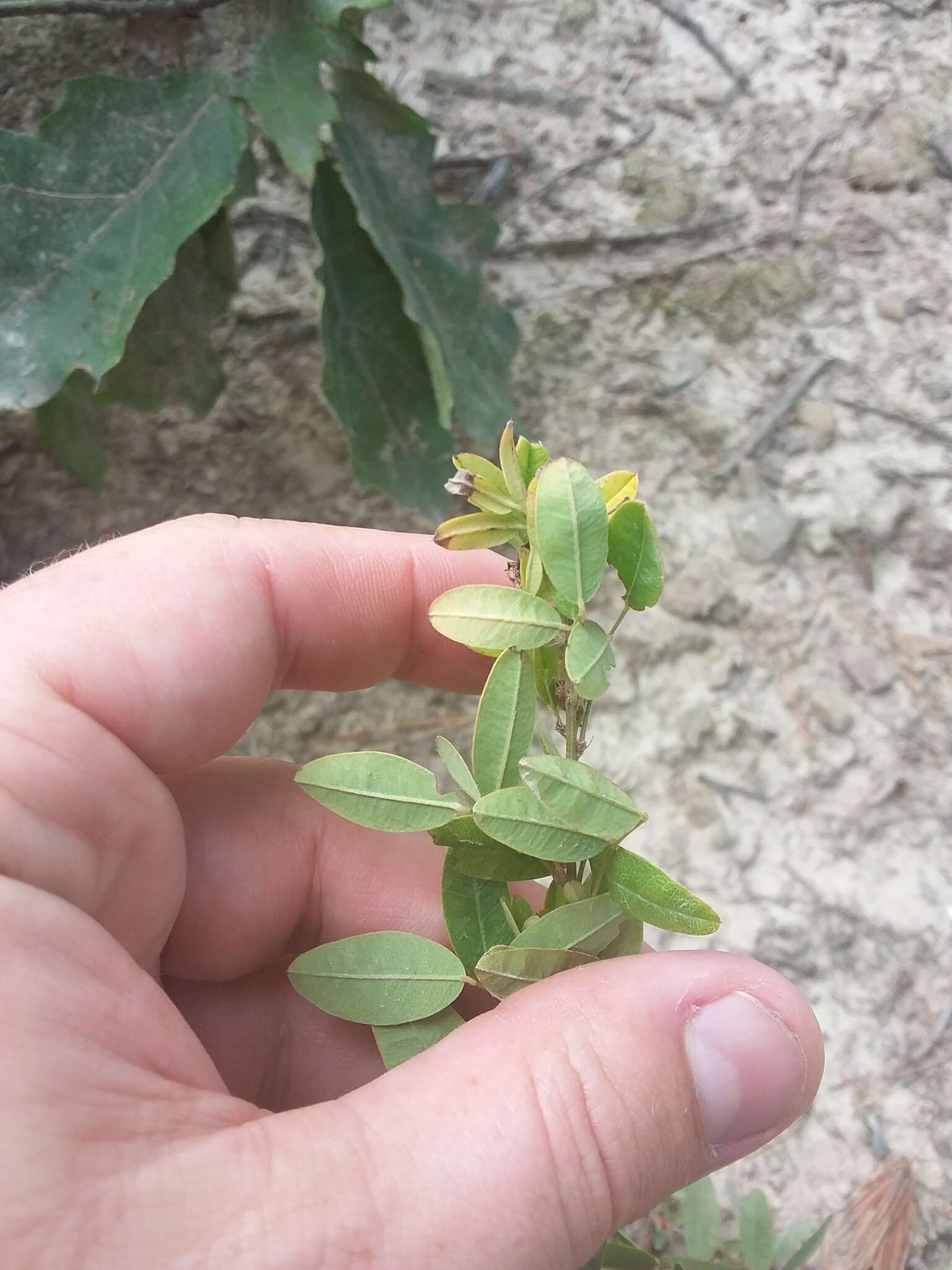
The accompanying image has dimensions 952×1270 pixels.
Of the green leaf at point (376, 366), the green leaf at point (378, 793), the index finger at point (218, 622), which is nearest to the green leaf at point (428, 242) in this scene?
the green leaf at point (376, 366)

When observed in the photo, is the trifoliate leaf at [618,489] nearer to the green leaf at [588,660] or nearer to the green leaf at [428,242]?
the green leaf at [588,660]

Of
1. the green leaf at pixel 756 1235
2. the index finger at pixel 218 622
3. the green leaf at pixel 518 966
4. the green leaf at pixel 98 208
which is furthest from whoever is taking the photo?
the green leaf at pixel 98 208

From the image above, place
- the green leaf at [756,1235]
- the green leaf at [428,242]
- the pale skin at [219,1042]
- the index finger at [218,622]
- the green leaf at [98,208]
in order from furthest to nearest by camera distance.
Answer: the green leaf at [428,242] → the green leaf at [98,208] → the green leaf at [756,1235] → the index finger at [218,622] → the pale skin at [219,1042]

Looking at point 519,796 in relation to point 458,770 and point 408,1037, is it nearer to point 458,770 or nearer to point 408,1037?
point 458,770

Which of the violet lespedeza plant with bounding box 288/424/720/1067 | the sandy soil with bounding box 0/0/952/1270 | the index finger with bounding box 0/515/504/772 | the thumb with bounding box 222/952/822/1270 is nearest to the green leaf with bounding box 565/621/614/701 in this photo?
the violet lespedeza plant with bounding box 288/424/720/1067

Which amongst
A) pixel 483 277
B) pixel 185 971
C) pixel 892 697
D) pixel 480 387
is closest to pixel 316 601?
pixel 185 971

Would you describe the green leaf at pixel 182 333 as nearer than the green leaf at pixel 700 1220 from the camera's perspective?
No

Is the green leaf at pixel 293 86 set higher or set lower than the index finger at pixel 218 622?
higher

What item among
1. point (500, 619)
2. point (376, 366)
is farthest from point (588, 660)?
point (376, 366)
